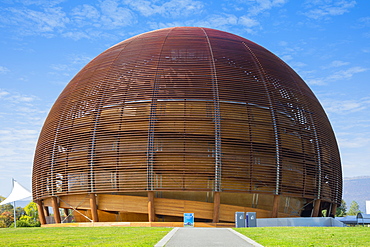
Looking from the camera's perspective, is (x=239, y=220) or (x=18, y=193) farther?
(x=18, y=193)

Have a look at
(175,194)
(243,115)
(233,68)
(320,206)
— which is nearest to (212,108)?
(243,115)

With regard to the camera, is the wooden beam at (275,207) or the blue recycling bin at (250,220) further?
the wooden beam at (275,207)

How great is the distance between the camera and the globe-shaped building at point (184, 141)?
26.6 meters

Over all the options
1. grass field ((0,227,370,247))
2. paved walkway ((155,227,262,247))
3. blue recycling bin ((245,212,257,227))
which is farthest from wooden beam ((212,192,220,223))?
paved walkway ((155,227,262,247))

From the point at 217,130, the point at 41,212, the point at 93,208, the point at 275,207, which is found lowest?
the point at 41,212

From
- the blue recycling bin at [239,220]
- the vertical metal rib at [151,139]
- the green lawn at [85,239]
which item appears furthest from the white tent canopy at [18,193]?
the green lawn at [85,239]

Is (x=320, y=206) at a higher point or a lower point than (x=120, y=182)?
lower

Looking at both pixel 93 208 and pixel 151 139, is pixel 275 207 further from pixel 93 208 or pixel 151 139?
pixel 93 208

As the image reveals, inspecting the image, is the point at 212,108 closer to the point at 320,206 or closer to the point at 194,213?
the point at 194,213

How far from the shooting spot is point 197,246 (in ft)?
32.9

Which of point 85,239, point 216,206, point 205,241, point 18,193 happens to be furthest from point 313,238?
point 18,193

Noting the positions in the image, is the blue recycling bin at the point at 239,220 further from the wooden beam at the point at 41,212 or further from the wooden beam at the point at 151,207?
the wooden beam at the point at 41,212

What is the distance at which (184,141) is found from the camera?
26625 mm

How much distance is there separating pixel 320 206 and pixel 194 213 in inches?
438
